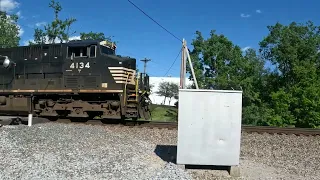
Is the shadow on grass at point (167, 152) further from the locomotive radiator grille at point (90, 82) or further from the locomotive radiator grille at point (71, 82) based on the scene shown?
the locomotive radiator grille at point (71, 82)

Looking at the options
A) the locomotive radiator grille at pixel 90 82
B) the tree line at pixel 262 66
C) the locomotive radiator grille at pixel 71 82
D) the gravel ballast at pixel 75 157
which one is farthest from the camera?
the tree line at pixel 262 66

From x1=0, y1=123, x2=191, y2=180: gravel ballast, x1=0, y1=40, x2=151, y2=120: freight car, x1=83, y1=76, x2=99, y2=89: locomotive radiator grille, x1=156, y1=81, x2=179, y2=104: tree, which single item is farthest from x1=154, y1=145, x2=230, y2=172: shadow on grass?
x1=156, y1=81, x2=179, y2=104: tree

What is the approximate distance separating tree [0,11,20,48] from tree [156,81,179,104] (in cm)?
3294

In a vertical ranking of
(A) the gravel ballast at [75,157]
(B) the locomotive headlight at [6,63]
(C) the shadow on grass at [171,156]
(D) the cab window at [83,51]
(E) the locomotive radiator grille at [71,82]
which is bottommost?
(C) the shadow on grass at [171,156]

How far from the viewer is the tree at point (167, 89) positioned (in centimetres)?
7225

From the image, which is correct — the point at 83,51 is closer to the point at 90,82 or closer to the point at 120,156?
the point at 90,82

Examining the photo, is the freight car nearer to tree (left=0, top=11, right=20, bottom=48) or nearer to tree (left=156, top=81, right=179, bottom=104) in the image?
tree (left=0, top=11, right=20, bottom=48)

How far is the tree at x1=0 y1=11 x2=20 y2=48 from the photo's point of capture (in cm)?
4384

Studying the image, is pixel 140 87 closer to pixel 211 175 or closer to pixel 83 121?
pixel 83 121

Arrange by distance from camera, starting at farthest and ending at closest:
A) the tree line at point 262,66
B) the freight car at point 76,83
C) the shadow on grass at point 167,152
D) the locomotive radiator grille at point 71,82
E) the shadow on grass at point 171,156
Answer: the tree line at point 262,66
the locomotive radiator grille at point 71,82
the freight car at point 76,83
the shadow on grass at point 167,152
the shadow on grass at point 171,156

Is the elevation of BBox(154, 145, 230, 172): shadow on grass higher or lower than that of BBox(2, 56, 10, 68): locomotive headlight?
lower

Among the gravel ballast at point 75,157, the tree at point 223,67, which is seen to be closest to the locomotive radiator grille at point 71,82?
the gravel ballast at point 75,157

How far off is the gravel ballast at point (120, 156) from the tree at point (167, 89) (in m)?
60.3

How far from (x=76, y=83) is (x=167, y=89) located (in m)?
59.4
